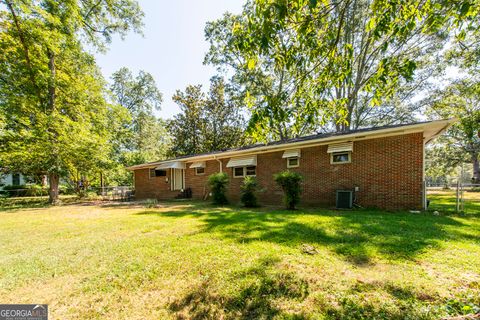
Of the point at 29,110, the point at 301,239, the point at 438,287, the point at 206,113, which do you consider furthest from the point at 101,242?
the point at 206,113

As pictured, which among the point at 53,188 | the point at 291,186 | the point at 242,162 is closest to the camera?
the point at 291,186

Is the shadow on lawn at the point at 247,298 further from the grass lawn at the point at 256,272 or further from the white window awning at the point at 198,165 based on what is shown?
the white window awning at the point at 198,165

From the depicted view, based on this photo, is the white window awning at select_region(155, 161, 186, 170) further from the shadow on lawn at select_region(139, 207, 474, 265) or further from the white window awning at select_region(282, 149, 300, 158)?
the shadow on lawn at select_region(139, 207, 474, 265)

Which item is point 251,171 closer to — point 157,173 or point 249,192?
point 249,192

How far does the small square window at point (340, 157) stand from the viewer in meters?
8.54

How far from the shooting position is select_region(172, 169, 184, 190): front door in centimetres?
1539

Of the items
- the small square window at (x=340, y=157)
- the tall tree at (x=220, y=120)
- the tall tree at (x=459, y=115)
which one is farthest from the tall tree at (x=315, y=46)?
the tall tree at (x=220, y=120)

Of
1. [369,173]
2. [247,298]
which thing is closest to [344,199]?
[369,173]

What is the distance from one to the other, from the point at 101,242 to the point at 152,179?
13.2 meters

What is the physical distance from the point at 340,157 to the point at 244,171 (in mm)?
5212

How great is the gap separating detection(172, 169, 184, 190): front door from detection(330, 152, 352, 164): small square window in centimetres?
1061

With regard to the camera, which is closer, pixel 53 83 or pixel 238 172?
pixel 238 172

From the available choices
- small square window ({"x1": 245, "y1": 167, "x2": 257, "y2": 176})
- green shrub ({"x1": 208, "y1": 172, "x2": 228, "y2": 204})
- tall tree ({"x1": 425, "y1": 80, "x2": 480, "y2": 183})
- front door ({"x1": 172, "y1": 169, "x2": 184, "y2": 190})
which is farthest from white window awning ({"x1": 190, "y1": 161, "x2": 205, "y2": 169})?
tall tree ({"x1": 425, "y1": 80, "x2": 480, "y2": 183})

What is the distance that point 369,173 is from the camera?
8039mm
